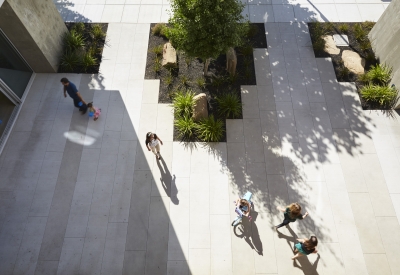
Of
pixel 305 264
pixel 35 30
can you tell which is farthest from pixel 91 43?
pixel 305 264

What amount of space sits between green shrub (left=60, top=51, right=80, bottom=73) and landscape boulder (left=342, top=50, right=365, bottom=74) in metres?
9.85

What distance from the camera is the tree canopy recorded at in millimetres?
6902

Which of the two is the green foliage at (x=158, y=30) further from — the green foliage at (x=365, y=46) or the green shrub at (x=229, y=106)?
the green foliage at (x=365, y=46)

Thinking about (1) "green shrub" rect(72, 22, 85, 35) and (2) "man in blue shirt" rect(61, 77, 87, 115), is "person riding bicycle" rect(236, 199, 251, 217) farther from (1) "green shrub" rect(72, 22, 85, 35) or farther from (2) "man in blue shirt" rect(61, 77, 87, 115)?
(1) "green shrub" rect(72, 22, 85, 35)

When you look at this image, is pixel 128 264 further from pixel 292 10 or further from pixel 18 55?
pixel 292 10

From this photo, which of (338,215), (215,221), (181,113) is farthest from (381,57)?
(215,221)

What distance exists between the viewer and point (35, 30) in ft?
28.1

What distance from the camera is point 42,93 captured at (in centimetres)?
937

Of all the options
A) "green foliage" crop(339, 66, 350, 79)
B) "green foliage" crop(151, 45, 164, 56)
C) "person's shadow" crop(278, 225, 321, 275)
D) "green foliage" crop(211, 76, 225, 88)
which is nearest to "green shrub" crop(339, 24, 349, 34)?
"green foliage" crop(339, 66, 350, 79)

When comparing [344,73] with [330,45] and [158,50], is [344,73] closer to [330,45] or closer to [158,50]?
[330,45]

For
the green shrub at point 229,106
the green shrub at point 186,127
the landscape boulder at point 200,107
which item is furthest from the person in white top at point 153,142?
the green shrub at point 229,106

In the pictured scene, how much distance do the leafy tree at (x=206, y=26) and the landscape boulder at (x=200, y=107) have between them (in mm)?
1239

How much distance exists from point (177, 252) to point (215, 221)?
128 centimetres

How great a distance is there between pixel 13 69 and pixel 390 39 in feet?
41.6
